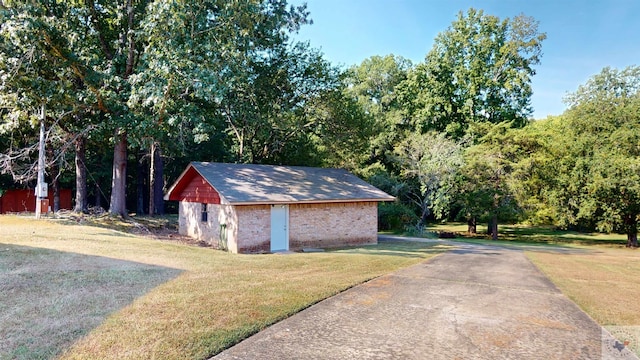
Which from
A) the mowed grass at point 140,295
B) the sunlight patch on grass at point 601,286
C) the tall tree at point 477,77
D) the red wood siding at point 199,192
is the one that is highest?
the tall tree at point 477,77

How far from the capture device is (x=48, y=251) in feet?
33.6

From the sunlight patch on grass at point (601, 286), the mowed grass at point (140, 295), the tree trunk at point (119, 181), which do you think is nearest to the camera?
the mowed grass at point (140, 295)

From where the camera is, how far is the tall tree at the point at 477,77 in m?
36.0

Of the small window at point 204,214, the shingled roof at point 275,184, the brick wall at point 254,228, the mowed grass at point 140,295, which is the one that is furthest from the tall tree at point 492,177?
the small window at point 204,214

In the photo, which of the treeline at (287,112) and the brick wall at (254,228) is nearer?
the brick wall at (254,228)

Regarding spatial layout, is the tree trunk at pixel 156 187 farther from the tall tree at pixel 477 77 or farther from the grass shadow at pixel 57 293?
the tall tree at pixel 477 77

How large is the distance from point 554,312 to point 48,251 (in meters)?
11.8

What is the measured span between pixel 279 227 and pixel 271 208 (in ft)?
3.10

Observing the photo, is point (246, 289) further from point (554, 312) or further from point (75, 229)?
point (75, 229)

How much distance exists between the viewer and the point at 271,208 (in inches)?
671

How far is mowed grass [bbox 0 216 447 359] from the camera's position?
508 cm

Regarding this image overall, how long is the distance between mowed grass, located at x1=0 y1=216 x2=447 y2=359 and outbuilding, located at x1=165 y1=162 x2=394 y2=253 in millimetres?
3773

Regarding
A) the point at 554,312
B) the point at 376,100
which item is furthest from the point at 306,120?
the point at 376,100

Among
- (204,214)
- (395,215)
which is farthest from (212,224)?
(395,215)
